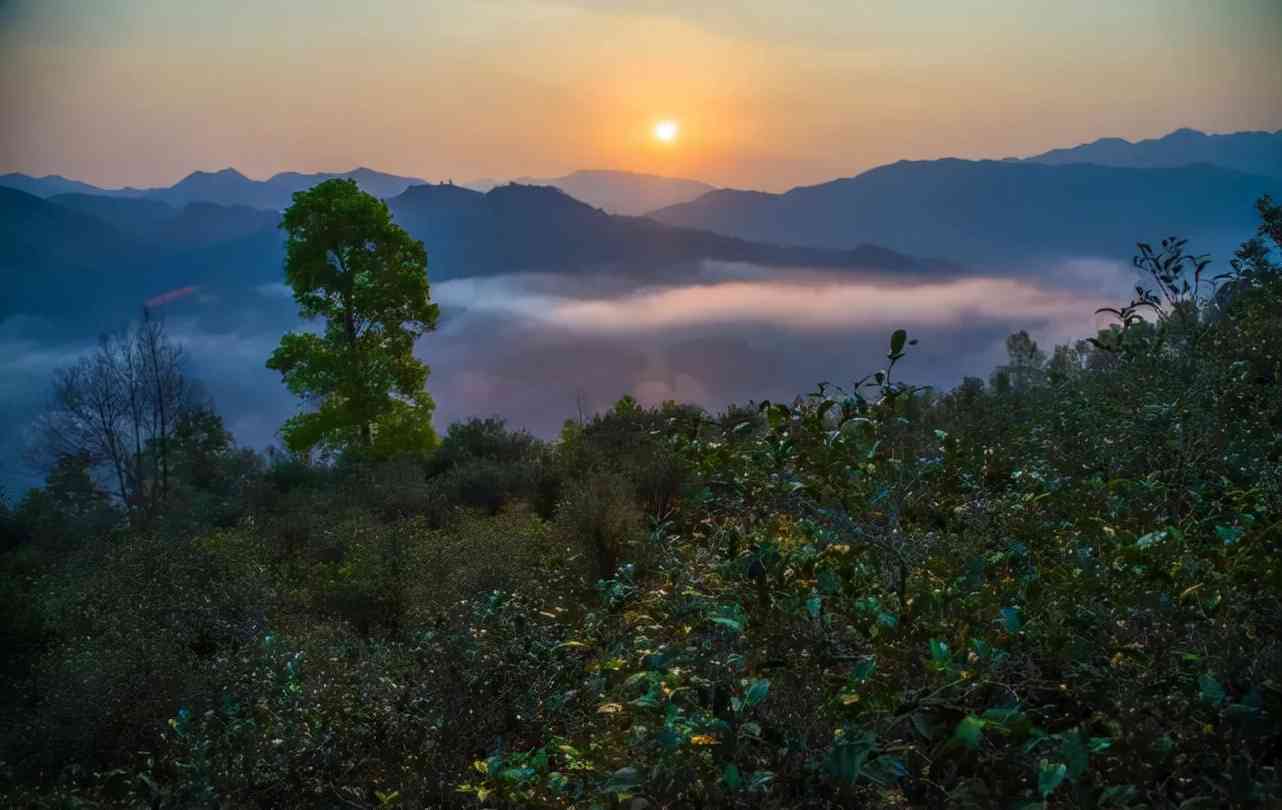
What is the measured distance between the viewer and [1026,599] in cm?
313

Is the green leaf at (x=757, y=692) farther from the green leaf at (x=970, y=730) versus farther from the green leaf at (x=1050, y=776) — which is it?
the green leaf at (x=1050, y=776)

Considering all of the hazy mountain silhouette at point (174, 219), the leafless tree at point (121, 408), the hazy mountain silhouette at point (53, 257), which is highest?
the hazy mountain silhouette at point (174, 219)

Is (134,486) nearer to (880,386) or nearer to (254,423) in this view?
(880,386)

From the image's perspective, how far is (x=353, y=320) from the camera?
20391 millimetres

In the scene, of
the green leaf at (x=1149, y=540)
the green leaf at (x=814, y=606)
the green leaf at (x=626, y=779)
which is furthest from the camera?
the green leaf at (x=1149, y=540)

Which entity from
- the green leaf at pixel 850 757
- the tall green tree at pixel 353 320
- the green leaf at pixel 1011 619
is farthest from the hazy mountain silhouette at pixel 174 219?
the green leaf at pixel 850 757

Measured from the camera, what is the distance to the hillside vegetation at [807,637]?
2.55 m

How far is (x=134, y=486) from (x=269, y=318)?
12457 centimetres

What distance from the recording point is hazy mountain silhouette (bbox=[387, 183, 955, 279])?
16012cm

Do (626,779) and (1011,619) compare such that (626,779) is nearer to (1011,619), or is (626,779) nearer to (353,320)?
(1011,619)

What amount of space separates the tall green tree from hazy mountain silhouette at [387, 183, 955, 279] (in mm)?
141305

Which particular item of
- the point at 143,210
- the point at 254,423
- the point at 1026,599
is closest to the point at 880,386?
the point at 1026,599

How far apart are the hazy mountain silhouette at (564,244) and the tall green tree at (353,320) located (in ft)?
464

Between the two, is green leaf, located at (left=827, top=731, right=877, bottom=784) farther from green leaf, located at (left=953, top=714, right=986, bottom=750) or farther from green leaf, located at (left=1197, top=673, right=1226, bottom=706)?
green leaf, located at (left=1197, top=673, right=1226, bottom=706)
